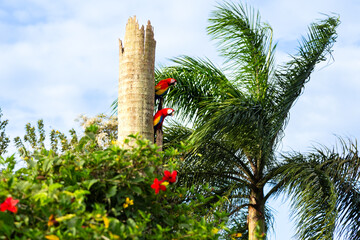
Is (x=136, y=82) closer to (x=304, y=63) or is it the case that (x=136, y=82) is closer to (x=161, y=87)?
(x=161, y=87)

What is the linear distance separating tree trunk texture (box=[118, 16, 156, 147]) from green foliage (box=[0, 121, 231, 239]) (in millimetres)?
1022

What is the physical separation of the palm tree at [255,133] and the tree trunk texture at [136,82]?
2.87 m

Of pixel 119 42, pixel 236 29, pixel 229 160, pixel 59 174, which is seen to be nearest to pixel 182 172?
pixel 229 160

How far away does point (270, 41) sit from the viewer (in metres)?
9.85

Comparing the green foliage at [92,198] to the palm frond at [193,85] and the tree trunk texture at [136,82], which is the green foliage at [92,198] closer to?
the tree trunk texture at [136,82]

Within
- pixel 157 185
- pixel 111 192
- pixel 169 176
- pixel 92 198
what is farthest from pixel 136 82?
pixel 111 192

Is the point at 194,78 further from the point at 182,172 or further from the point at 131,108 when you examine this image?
the point at 131,108

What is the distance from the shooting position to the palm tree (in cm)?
816

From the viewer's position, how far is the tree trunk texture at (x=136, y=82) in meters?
4.96

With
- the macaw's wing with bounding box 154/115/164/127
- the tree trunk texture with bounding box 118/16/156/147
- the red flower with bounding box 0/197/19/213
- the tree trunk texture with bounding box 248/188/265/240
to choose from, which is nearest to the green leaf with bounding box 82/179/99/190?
the red flower with bounding box 0/197/19/213

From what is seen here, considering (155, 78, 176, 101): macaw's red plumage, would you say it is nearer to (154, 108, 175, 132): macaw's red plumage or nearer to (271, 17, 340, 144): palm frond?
(154, 108, 175, 132): macaw's red plumage

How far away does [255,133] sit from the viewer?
8781 mm

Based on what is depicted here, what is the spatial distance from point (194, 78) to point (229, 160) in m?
1.91

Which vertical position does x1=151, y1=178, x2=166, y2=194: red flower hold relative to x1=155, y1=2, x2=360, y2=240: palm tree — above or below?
below
